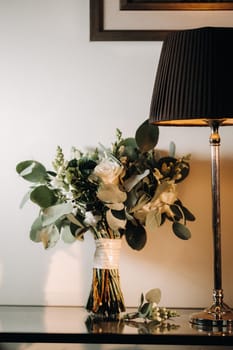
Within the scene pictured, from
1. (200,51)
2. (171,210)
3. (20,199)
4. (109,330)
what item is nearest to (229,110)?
(200,51)

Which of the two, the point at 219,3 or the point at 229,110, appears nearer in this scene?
the point at 229,110

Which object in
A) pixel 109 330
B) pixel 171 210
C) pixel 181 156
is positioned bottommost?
pixel 109 330

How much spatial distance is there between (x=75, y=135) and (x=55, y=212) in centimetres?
26

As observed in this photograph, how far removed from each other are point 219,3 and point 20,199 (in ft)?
2.17

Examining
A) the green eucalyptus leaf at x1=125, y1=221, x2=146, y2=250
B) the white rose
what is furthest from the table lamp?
the green eucalyptus leaf at x1=125, y1=221, x2=146, y2=250

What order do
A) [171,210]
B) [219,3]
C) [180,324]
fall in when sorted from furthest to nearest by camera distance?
[219,3], [171,210], [180,324]

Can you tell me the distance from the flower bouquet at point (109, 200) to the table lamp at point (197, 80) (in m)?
0.16

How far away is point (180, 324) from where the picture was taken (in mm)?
1269

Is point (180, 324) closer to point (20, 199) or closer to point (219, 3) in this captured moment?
point (20, 199)

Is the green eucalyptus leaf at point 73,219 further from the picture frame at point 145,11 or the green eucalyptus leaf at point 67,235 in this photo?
the picture frame at point 145,11

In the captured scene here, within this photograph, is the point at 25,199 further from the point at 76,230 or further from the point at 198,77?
the point at 198,77

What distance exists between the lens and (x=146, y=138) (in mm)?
1412

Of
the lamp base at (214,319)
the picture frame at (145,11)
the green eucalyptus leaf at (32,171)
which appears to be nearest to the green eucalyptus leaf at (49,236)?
the green eucalyptus leaf at (32,171)

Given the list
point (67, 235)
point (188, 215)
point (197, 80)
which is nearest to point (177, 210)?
point (188, 215)
